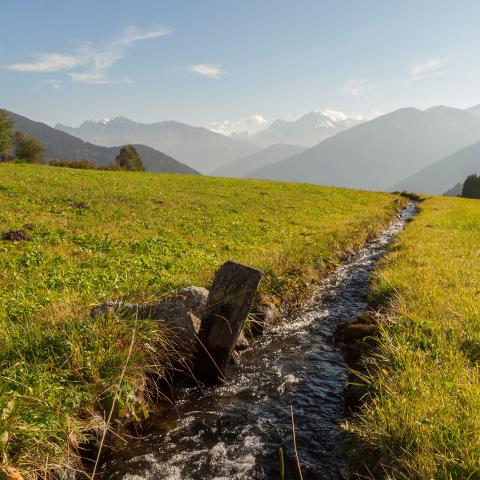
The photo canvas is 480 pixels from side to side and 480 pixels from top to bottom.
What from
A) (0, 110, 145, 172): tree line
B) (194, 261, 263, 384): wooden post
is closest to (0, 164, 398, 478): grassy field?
(194, 261, 263, 384): wooden post

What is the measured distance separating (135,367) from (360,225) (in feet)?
83.6

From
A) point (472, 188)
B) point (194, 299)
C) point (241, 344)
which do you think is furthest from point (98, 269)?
point (472, 188)

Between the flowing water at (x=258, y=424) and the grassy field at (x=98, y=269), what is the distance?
36.1 inches

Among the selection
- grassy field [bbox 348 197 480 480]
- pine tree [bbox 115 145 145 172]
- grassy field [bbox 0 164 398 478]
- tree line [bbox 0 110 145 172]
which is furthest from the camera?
pine tree [bbox 115 145 145 172]

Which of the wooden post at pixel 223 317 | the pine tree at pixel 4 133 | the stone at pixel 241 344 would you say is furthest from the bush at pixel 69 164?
the wooden post at pixel 223 317

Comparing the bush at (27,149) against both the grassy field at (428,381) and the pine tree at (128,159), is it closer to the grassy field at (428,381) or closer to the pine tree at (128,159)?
the pine tree at (128,159)

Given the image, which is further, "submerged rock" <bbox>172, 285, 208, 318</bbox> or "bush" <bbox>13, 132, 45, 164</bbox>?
"bush" <bbox>13, 132, 45, 164</bbox>

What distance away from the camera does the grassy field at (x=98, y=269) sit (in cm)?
629

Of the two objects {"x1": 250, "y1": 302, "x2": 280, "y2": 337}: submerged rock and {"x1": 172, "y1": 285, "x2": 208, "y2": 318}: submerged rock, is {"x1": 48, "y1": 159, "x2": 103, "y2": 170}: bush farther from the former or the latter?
{"x1": 172, "y1": 285, "x2": 208, "y2": 318}: submerged rock

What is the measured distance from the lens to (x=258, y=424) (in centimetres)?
775

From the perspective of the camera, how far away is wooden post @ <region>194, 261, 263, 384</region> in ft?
28.8

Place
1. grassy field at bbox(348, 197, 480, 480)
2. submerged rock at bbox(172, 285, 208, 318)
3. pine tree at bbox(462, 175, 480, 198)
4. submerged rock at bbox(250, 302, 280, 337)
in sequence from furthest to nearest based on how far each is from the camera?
pine tree at bbox(462, 175, 480, 198) → submerged rock at bbox(250, 302, 280, 337) → submerged rock at bbox(172, 285, 208, 318) → grassy field at bbox(348, 197, 480, 480)

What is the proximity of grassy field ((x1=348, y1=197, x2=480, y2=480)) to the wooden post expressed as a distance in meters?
3.04

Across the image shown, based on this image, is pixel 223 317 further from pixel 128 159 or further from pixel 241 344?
pixel 128 159
